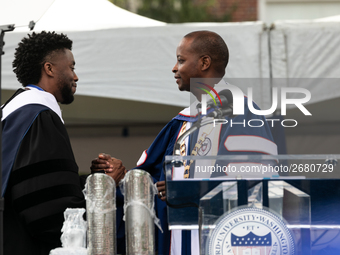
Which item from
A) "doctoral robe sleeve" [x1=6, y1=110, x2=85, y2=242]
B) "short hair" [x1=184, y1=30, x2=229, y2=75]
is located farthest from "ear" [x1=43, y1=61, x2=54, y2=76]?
"short hair" [x1=184, y1=30, x2=229, y2=75]

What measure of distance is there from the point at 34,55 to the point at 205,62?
0.96 m

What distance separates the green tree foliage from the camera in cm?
931

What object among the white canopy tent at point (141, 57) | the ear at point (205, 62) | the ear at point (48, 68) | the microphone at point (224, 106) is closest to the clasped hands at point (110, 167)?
the ear at point (48, 68)

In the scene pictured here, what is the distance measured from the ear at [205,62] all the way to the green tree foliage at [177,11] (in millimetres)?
6839

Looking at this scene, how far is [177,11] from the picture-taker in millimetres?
9469

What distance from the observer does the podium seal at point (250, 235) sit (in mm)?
1676

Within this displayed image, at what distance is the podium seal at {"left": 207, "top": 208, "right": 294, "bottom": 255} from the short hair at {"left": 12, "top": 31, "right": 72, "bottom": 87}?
1.54m

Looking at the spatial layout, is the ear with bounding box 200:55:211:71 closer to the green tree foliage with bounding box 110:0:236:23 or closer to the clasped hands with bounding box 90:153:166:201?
the clasped hands with bounding box 90:153:166:201

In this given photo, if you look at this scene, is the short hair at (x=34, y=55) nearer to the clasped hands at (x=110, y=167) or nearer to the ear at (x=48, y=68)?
the ear at (x=48, y=68)

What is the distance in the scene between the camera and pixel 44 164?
2324 mm

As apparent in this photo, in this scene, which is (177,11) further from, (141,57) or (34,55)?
(34,55)

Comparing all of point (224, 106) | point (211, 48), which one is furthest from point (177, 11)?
point (224, 106)

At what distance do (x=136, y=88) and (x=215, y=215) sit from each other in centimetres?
239

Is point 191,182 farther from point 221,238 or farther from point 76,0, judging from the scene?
point 76,0
